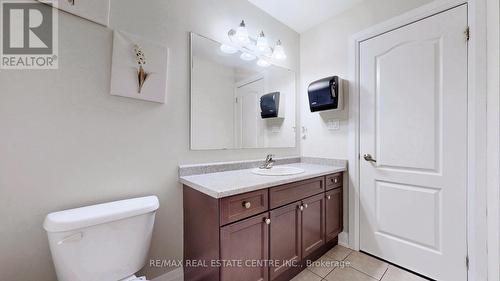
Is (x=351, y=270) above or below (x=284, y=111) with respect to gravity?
below

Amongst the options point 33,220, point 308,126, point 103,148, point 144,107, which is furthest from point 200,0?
point 33,220

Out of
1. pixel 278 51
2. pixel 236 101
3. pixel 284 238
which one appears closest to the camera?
pixel 284 238

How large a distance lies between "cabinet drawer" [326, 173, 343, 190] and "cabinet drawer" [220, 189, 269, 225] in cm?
81

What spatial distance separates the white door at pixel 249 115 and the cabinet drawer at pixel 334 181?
742 millimetres

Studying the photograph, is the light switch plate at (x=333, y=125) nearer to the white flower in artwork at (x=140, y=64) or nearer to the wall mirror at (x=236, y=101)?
the wall mirror at (x=236, y=101)

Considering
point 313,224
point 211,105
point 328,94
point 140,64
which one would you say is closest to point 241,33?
point 211,105

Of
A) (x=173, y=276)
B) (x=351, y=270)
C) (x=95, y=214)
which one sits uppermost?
(x=95, y=214)

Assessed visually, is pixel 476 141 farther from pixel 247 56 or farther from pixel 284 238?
pixel 247 56

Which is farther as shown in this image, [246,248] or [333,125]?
[333,125]

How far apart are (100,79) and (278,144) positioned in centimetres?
164

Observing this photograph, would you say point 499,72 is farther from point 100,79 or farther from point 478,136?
point 100,79

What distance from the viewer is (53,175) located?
3.33 feet

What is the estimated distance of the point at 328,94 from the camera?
1880 millimetres

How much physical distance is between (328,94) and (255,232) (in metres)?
1.44
